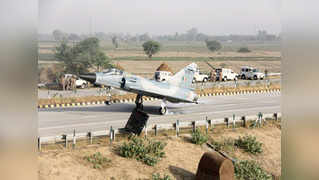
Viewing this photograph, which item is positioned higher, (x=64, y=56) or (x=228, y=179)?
(x=64, y=56)

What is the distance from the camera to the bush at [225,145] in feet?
49.9

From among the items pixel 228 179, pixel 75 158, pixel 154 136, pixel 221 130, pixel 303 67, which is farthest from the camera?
pixel 221 130

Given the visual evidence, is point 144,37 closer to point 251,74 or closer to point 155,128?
point 251,74

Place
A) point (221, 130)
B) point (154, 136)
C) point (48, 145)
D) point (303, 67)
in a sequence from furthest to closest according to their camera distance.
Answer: point (221, 130), point (154, 136), point (48, 145), point (303, 67)

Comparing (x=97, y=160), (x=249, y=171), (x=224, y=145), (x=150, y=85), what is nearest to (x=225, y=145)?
(x=224, y=145)

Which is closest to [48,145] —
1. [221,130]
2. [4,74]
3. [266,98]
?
[221,130]

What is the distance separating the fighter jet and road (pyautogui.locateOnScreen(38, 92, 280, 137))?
3.14 ft

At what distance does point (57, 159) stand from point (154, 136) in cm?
452

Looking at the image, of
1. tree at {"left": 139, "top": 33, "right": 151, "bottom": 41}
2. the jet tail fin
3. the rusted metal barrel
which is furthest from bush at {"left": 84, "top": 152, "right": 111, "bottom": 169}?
tree at {"left": 139, "top": 33, "right": 151, "bottom": 41}

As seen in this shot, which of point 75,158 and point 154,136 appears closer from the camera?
point 75,158

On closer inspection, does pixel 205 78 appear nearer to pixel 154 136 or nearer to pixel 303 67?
pixel 154 136

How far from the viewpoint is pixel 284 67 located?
327cm

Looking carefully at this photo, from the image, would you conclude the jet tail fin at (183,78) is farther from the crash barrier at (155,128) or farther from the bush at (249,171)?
the bush at (249,171)

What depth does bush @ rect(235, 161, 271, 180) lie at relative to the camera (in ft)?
42.7
